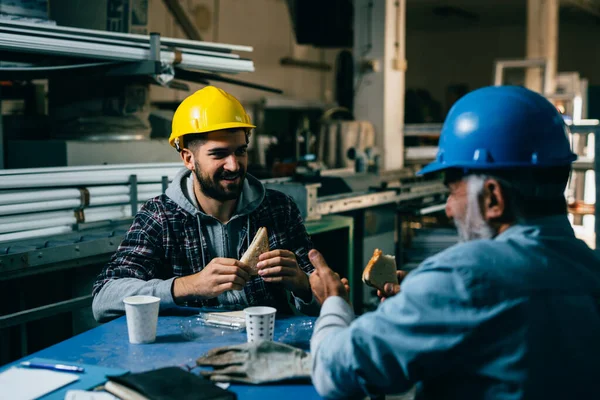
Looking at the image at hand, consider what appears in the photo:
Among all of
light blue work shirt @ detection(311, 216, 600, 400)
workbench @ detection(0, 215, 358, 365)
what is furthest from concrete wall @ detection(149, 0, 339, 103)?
light blue work shirt @ detection(311, 216, 600, 400)

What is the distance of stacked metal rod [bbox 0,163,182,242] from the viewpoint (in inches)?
104

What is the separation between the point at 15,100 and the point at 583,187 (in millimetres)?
5604

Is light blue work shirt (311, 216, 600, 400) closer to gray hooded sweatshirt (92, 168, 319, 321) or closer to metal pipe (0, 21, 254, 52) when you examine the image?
gray hooded sweatshirt (92, 168, 319, 321)

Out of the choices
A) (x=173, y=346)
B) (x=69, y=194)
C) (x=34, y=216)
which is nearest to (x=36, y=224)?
(x=34, y=216)

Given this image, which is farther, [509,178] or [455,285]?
[509,178]

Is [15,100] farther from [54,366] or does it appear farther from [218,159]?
[54,366]

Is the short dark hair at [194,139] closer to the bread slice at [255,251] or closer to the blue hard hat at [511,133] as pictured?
the bread slice at [255,251]

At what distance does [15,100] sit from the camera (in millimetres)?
3926

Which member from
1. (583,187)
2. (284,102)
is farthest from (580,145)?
(284,102)

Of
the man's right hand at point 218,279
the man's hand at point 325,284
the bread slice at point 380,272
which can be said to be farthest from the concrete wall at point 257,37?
the man's hand at point 325,284

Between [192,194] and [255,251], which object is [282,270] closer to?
[255,251]

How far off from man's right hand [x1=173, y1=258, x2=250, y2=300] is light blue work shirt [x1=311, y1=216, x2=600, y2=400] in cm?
73

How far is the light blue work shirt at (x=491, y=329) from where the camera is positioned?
1136 mm

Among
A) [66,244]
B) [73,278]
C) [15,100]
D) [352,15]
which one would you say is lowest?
[73,278]
